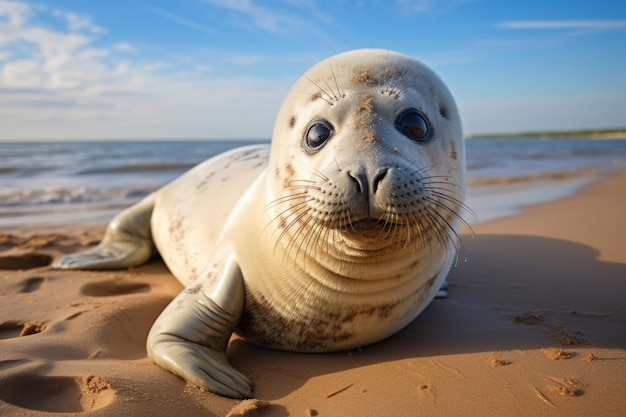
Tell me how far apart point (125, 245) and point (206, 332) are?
74.5 inches

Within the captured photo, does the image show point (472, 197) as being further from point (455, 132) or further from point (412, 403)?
point (412, 403)

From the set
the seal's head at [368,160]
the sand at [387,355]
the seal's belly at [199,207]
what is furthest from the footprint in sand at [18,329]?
the seal's head at [368,160]

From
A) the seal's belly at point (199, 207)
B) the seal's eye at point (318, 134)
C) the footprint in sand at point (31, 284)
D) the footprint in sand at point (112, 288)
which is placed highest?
the seal's eye at point (318, 134)

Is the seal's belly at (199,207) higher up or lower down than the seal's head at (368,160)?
lower down

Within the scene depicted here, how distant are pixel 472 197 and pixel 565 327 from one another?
484 cm

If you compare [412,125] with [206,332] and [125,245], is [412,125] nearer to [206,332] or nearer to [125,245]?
[206,332]

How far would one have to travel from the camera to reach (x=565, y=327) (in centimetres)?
239

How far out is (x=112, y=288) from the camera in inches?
129

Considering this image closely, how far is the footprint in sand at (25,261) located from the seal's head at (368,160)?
8.02 ft

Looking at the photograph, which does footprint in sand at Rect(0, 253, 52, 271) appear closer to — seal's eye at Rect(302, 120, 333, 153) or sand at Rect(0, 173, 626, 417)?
sand at Rect(0, 173, 626, 417)

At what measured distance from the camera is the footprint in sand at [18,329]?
2472 mm

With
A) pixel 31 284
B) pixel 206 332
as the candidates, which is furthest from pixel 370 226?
pixel 31 284

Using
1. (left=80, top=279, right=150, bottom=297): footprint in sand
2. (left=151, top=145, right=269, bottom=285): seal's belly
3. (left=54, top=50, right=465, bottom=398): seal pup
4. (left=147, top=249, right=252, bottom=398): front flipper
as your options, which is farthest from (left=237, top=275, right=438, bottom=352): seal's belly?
(left=80, top=279, right=150, bottom=297): footprint in sand

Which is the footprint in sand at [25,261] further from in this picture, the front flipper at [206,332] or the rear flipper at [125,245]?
the front flipper at [206,332]
